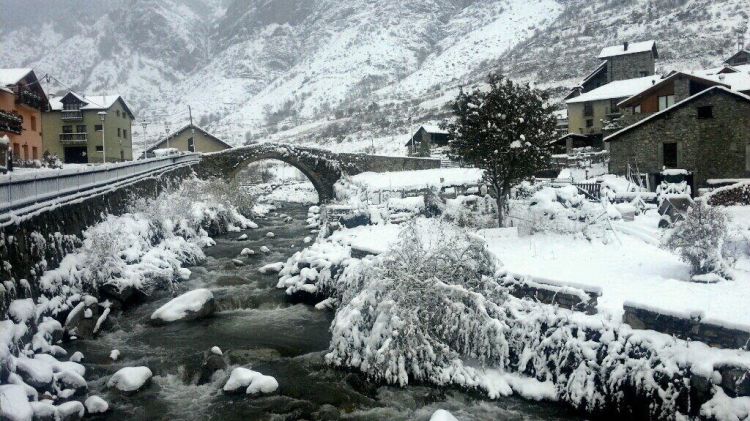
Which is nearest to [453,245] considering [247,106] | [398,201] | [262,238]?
[398,201]

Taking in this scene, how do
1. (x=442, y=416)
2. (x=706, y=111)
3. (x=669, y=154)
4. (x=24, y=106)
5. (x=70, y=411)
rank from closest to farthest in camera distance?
(x=442, y=416) → (x=70, y=411) → (x=706, y=111) → (x=669, y=154) → (x=24, y=106)

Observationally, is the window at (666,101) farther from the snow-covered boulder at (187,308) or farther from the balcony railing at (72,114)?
the balcony railing at (72,114)

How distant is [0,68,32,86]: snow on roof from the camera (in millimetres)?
36769

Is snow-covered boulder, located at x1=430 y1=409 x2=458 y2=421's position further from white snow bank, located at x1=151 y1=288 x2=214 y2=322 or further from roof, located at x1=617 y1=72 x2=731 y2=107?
roof, located at x1=617 y1=72 x2=731 y2=107

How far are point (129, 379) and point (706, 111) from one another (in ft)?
92.9

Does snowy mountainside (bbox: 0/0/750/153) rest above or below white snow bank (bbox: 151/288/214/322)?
above

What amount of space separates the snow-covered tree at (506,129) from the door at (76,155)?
44.3m

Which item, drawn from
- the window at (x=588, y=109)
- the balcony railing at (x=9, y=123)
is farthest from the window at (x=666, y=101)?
the balcony railing at (x=9, y=123)

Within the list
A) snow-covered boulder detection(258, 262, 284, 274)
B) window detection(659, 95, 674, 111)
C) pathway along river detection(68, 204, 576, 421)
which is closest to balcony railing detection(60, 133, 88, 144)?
snow-covered boulder detection(258, 262, 284, 274)

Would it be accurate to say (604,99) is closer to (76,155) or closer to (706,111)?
(706,111)

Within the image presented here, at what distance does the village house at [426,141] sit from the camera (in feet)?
174

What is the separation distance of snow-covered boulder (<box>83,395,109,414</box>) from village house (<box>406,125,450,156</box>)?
4465 cm

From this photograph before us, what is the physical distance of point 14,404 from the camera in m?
8.64

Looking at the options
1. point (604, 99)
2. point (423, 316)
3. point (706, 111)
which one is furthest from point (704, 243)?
point (604, 99)
